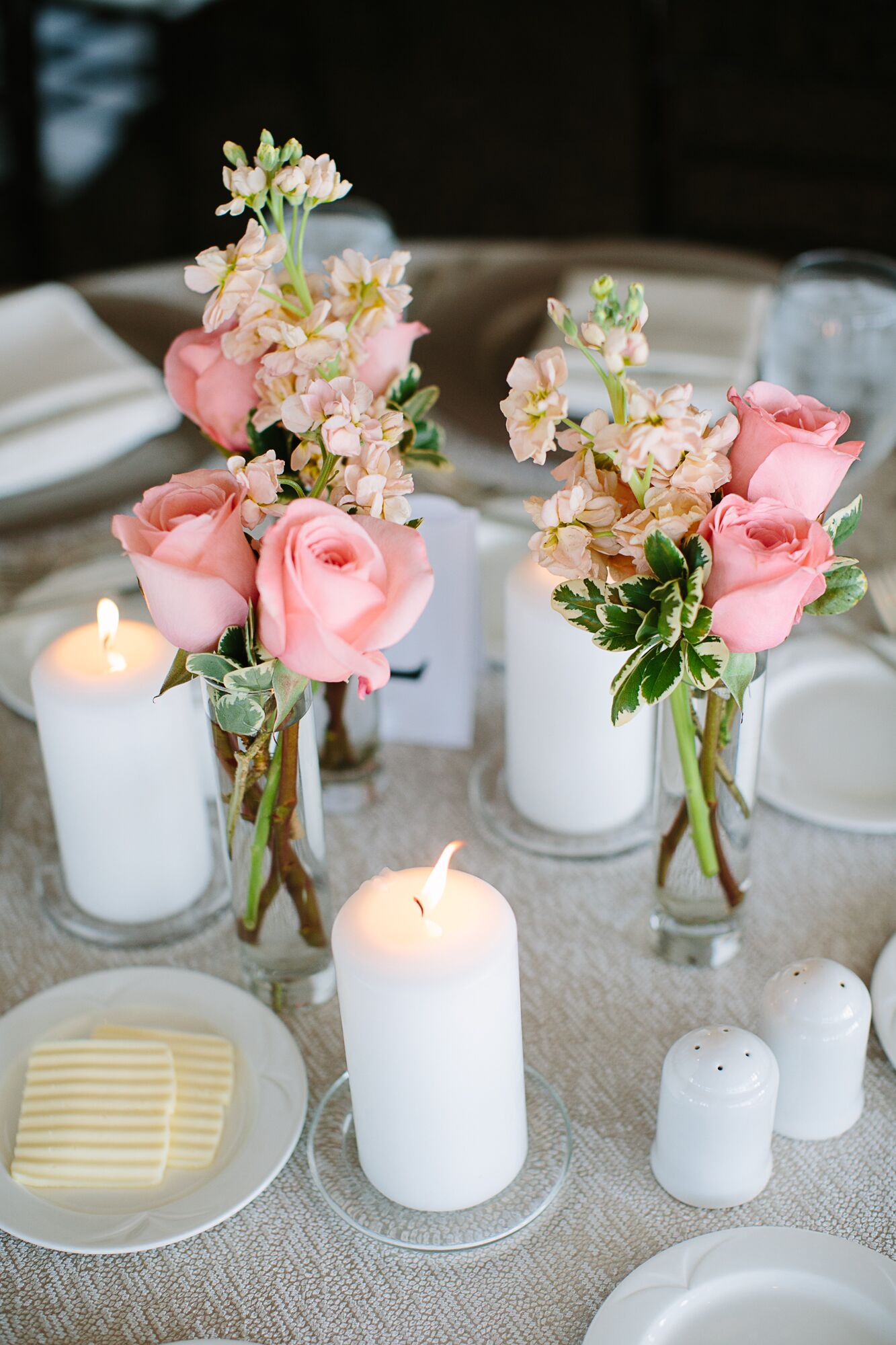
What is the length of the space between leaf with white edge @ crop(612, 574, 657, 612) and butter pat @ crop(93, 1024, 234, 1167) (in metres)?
0.32

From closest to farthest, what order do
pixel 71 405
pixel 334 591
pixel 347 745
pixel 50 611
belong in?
pixel 334 591 < pixel 347 745 < pixel 50 611 < pixel 71 405

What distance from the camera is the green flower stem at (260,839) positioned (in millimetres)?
667

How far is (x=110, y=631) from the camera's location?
76cm

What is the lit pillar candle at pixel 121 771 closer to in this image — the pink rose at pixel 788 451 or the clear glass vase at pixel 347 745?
the clear glass vase at pixel 347 745

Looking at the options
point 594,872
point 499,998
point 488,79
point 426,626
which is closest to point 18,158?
point 488,79

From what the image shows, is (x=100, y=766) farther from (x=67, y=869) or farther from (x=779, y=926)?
(x=779, y=926)

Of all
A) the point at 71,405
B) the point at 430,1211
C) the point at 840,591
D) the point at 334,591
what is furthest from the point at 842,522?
the point at 71,405

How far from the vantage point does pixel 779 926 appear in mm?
786

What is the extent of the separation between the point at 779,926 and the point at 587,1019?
0.14 metres

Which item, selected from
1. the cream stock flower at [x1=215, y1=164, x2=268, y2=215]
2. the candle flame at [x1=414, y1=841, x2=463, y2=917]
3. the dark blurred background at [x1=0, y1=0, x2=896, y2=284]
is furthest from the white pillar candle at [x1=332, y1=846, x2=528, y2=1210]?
the dark blurred background at [x1=0, y1=0, x2=896, y2=284]

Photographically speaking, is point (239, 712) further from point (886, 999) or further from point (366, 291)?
point (886, 999)

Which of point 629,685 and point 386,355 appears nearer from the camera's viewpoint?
point 629,685

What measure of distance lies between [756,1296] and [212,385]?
0.53 metres

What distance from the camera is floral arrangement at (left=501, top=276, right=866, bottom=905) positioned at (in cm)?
57
